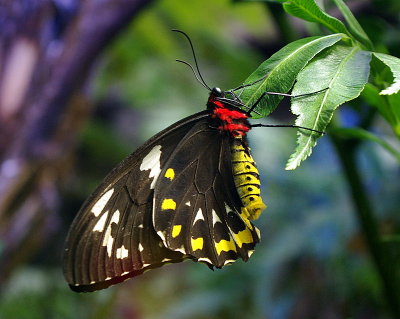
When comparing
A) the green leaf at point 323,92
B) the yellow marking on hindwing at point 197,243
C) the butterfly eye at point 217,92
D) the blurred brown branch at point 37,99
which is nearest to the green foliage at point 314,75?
the green leaf at point 323,92

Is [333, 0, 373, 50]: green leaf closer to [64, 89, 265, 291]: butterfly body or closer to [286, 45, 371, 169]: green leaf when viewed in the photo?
[286, 45, 371, 169]: green leaf

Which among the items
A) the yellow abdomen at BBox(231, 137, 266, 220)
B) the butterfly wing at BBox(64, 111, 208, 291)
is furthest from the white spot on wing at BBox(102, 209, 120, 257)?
the yellow abdomen at BBox(231, 137, 266, 220)

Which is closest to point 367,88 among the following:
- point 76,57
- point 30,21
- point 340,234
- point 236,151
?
point 236,151

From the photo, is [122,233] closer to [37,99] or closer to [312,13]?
[312,13]

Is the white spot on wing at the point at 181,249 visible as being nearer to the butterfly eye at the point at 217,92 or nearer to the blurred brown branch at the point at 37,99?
the butterfly eye at the point at 217,92

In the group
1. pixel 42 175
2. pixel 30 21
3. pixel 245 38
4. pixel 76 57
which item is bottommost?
pixel 42 175

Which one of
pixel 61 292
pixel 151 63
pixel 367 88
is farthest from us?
pixel 151 63

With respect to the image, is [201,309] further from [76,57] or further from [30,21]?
[30,21]
